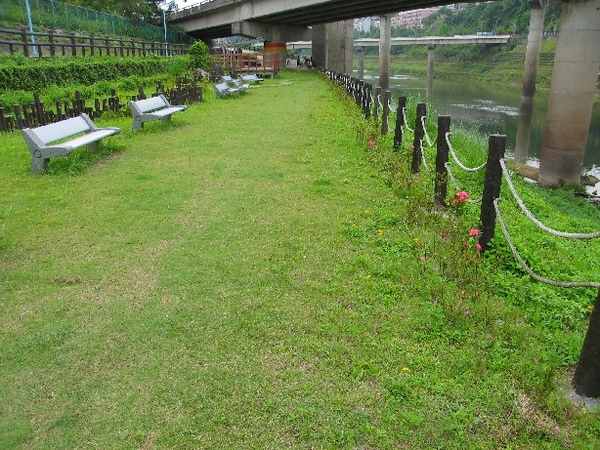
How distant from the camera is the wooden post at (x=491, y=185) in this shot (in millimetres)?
4289

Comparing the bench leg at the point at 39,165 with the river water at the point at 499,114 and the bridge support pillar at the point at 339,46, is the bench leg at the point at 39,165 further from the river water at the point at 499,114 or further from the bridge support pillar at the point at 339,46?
the bridge support pillar at the point at 339,46

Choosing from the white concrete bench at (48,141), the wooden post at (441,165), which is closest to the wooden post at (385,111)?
the wooden post at (441,165)

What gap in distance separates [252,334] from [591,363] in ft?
6.93

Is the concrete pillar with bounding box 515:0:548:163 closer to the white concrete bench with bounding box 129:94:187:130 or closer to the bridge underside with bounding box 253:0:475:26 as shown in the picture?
the bridge underside with bounding box 253:0:475:26

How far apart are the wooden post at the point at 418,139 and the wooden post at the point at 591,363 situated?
496 centimetres

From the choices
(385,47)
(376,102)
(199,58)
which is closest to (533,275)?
(376,102)

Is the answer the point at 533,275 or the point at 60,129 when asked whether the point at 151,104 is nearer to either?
the point at 60,129

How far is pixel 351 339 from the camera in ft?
11.6

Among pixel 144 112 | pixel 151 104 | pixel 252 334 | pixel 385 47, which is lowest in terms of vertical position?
pixel 252 334

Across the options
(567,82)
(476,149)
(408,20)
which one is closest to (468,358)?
(476,149)

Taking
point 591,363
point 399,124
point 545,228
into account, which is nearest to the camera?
point 591,363

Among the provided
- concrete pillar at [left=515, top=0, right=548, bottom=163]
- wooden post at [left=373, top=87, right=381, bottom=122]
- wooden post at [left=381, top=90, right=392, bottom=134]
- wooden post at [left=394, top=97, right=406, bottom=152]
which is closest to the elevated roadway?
concrete pillar at [left=515, top=0, right=548, bottom=163]

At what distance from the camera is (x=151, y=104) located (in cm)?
1219

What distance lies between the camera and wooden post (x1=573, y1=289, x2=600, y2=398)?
282 cm
